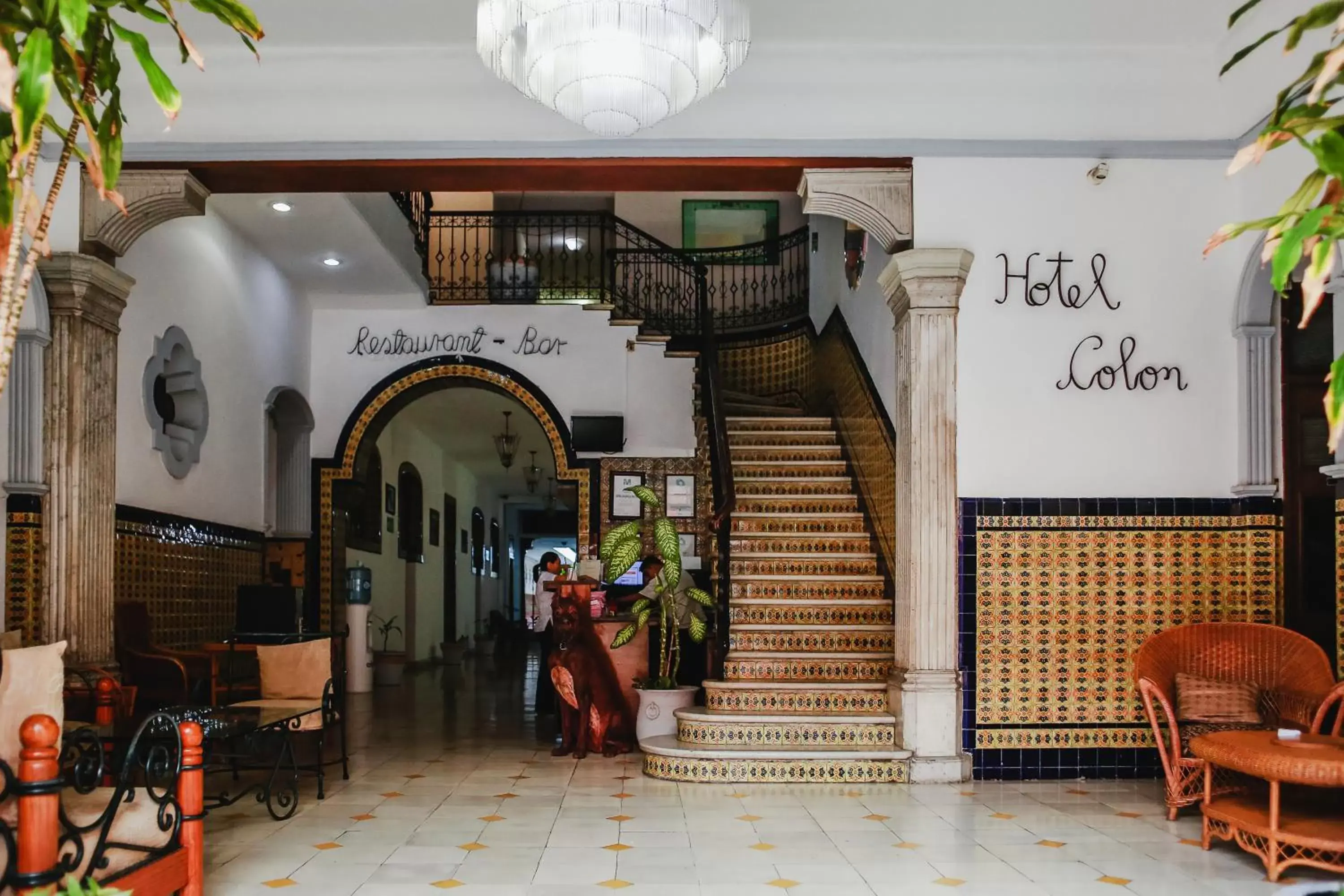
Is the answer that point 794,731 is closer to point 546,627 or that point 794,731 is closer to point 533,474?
point 546,627

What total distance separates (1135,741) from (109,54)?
636 centimetres

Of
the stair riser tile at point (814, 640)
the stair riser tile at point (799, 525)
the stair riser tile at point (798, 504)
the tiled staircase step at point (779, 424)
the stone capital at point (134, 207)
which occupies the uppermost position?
the stone capital at point (134, 207)

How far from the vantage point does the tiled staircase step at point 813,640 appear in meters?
8.19

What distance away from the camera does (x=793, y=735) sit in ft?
23.0

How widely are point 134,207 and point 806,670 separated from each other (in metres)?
5.21

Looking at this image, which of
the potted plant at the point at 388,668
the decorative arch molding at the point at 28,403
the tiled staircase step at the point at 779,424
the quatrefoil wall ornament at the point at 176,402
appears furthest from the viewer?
the potted plant at the point at 388,668

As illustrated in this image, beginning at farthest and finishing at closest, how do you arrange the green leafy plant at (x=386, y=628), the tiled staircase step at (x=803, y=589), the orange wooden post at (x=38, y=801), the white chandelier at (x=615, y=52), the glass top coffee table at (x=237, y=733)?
the green leafy plant at (x=386, y=628) → the tiled staircase step at (x=803, y=589) → the glass top coffee table at (x=237, y=733) → the white chandelier at (x=615, y=52) → the orange wooden post at (x=38, y=801)

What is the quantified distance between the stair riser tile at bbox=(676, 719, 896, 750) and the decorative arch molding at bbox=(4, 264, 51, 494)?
425 cm

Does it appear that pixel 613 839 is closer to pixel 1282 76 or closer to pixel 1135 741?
pixel 1135 741

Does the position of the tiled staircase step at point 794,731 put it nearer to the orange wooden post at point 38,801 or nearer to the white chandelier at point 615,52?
the white chandelier at point 615,52

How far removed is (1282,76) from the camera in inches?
255

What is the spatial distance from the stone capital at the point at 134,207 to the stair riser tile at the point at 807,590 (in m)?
4.64

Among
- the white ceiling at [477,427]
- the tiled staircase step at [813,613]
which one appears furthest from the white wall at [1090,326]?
the white ceiling at [477,427]

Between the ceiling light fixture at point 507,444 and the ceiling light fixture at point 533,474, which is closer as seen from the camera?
the ceiling light fixture at point 507,444
